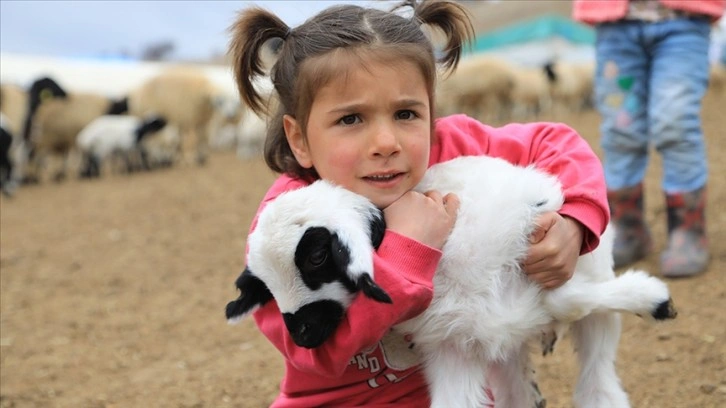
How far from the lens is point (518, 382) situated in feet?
6.50

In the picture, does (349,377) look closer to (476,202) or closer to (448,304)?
(448,304)

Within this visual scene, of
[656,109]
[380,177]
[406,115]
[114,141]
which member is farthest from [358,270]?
[114,141]

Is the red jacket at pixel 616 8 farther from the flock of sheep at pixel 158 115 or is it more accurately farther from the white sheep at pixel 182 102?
the white sheep at pixel 182 102

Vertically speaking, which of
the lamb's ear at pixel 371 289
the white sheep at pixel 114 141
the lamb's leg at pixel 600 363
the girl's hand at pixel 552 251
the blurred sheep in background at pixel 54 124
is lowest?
the white sheep at pixel 114 141

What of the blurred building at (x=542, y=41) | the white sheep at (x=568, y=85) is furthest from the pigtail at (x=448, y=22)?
the blurred building at (x=542, y=41)

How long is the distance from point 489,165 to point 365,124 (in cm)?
34

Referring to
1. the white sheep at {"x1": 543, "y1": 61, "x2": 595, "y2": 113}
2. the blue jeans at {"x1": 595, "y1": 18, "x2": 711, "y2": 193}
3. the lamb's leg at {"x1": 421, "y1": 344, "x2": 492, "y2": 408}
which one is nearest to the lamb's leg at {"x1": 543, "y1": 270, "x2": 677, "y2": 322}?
the lamb's leg at {"x1": 421, "y1": 344, "x2": 492, "y2": 408}

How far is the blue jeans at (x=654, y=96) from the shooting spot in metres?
3.36

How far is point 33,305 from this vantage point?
4.18m

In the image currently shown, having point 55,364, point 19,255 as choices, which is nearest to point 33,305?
point 55,364

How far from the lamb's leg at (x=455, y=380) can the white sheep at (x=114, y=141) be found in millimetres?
10415

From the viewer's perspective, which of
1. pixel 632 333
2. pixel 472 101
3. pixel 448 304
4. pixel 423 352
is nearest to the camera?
pixel 448 304

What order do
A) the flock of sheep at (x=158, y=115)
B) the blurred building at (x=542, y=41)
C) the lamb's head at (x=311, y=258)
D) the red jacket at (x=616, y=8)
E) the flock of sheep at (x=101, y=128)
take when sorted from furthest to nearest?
the blurred building at (x=542, y=41) < the flock of sheep at (x=158, y=115) < the flock of sheep at (x=101, y=128) < the red jacket at (x=616, y=8) < the lamb's head at (x=311, y=258)

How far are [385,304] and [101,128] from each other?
1100 cm
